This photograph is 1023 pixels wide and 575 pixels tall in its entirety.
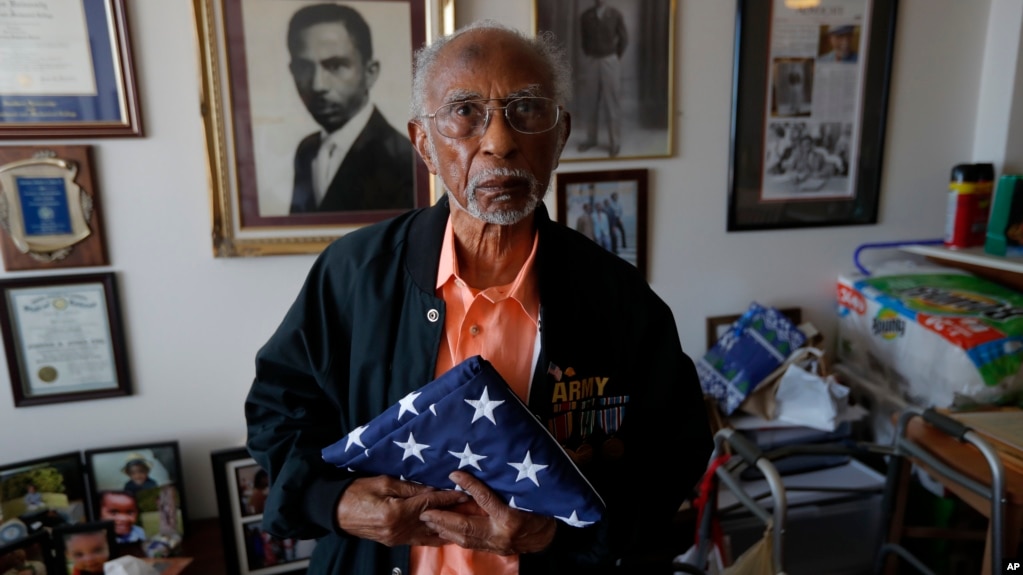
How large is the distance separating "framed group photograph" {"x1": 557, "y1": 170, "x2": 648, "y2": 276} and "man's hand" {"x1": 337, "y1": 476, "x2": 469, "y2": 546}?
975mm

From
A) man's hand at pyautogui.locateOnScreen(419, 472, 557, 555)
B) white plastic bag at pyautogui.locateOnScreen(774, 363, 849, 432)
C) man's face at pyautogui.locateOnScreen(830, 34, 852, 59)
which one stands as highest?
man's face at pyautogui.locateOnScreen(830, 34, 852, 59)

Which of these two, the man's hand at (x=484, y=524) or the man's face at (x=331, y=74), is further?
the man's face at (x=331, y=74)

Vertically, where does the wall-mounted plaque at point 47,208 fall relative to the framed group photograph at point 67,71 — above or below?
below

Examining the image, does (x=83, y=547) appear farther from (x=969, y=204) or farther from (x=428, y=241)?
(x=969, y=204)

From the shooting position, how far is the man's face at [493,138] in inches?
28.8

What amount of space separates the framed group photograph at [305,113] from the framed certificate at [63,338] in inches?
11.5

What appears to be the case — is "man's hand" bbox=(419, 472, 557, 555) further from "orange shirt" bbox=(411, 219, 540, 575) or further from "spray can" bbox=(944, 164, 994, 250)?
"spray can" bbox=(944, 164, 994, 250)

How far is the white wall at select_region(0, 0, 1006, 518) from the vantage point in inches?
51.6

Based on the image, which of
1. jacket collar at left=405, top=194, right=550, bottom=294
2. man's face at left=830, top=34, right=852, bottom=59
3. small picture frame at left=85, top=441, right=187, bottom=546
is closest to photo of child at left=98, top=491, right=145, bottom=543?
small picture frame at left=85, top=441, right=187, bottom=546

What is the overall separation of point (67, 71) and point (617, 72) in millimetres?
1278

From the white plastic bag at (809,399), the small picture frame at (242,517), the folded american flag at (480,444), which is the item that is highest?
the folded american flag at (480,444)

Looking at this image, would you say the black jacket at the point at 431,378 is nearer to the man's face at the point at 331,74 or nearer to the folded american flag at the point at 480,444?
the folded american flag at the point at 480,444

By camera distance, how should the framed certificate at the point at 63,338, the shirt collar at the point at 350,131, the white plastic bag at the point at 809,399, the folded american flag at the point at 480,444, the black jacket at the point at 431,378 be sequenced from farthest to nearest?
the white plastic bag at the point at 809,399 < the shirt collar at the point at 350,131 < the framed certificate at the point at 63,338 < the black jacket at the point at 431,378 < the folded american flag at the point at 480,444

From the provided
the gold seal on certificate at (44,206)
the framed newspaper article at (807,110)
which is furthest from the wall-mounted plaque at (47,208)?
the framed newspaper article at (807,110)
